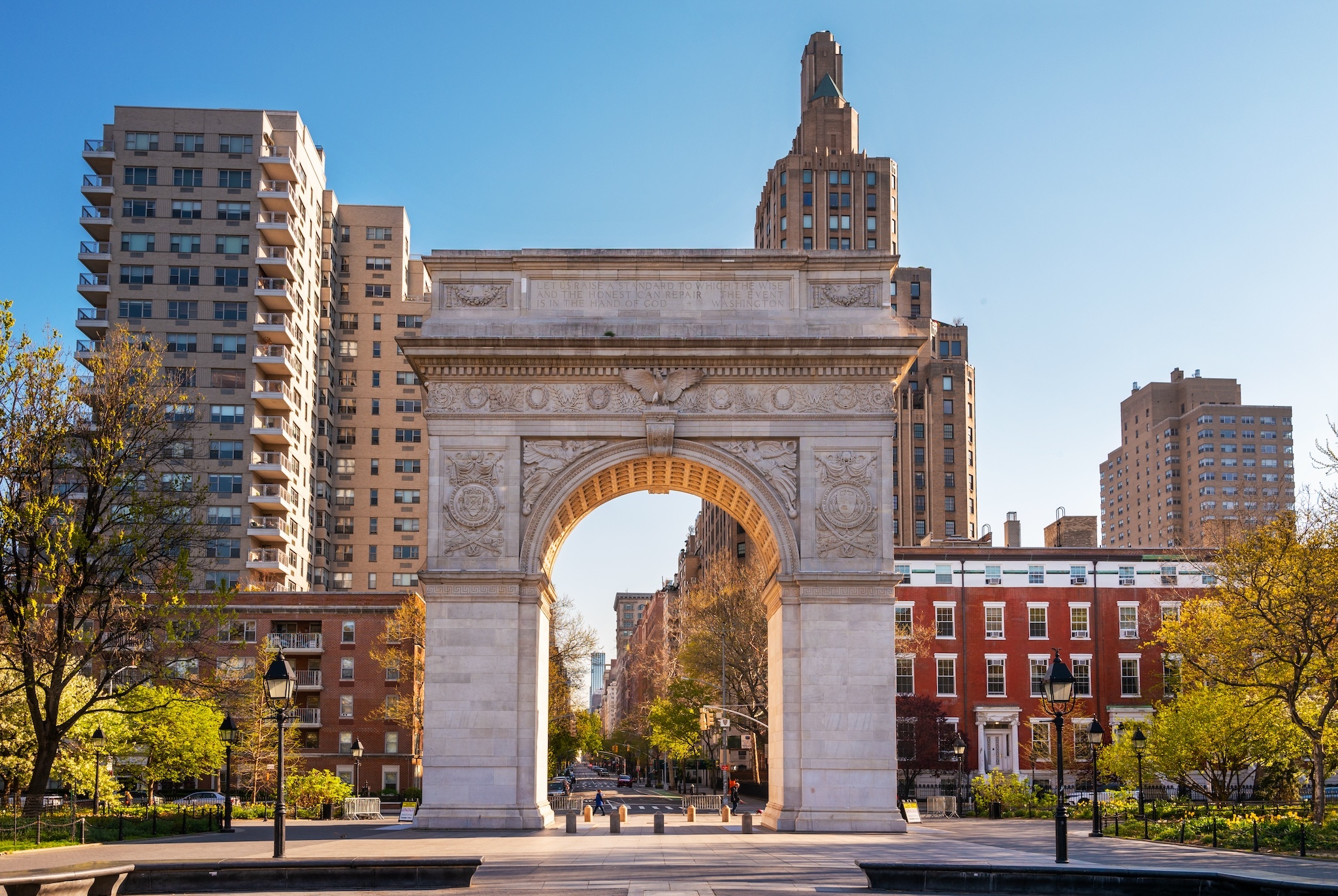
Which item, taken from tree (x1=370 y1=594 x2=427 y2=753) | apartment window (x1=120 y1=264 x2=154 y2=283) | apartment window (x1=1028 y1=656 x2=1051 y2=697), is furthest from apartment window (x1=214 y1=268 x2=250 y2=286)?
apartment window (x1=1028 y1=656 x2=1051 y2=697)

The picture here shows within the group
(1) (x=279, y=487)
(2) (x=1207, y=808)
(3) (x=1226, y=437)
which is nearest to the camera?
(2) (x=1207, y=808)

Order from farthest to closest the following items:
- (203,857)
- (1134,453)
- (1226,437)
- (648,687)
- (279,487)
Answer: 1. (1134,453)
2. (1226,437)
3. (648,687)
4. (279,487)
5. (203,857)

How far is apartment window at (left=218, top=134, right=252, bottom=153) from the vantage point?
8000cm

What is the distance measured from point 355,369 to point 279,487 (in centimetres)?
1608

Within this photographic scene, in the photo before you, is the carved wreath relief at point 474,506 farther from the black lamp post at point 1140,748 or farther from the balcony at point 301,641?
the balcony at point 301,641

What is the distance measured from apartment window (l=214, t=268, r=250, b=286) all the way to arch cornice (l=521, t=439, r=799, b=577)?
167 feet

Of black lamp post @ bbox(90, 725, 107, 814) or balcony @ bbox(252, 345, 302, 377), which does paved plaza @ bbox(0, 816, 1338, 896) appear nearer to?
black lamp post @ bbox(90, 725, 107, 814)

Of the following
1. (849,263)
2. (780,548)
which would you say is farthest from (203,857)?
(849,263)

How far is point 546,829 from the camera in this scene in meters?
34.0

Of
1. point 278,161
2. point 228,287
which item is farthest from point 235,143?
point 228,287

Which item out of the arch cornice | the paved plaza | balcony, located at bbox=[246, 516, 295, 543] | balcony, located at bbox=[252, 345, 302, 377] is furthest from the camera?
balcony, located at bbox=[252, 345, 302, 377]

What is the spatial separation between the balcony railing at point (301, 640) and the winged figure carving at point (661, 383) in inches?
1445

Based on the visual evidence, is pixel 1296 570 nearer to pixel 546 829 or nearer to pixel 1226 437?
pixel 546 829

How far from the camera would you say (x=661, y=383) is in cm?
3516
